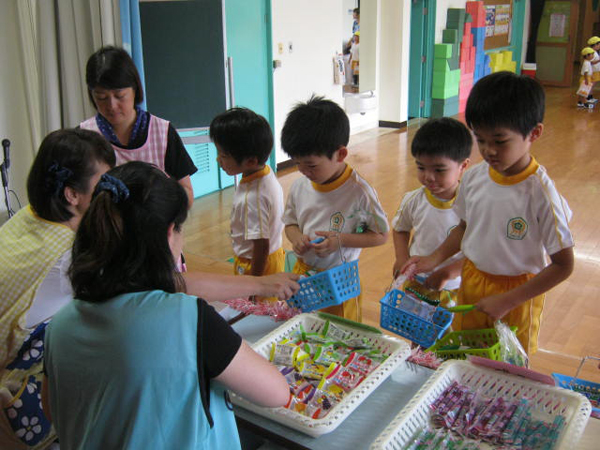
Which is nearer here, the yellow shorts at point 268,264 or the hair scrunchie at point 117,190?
the hair scrunchie at point 117,190

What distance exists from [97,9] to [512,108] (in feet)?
8.29

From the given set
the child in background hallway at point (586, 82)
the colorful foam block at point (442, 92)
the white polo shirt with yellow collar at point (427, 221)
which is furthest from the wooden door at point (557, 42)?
the white polo shirt with yellow collar at point (427, 221)

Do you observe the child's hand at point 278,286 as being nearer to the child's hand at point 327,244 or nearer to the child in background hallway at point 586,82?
the child's hand at point 327,244

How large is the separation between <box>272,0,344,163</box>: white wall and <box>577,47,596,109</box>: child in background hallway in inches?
196

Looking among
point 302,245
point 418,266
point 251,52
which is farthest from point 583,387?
point 251,52

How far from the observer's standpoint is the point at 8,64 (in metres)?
3.30

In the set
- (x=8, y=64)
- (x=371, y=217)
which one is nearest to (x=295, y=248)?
(x=371, y=217)

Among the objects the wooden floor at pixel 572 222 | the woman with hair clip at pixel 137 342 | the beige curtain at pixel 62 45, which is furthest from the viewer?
the beige curtain at pixel 62 45

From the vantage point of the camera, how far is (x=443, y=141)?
193cm

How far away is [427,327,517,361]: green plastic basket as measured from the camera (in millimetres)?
1489

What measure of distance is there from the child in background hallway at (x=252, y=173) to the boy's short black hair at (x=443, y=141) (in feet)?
1.83

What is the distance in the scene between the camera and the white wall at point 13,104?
10.7 ft

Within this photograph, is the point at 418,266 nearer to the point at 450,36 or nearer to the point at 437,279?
the point at 437,279

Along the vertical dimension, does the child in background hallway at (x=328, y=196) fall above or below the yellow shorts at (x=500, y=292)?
above
